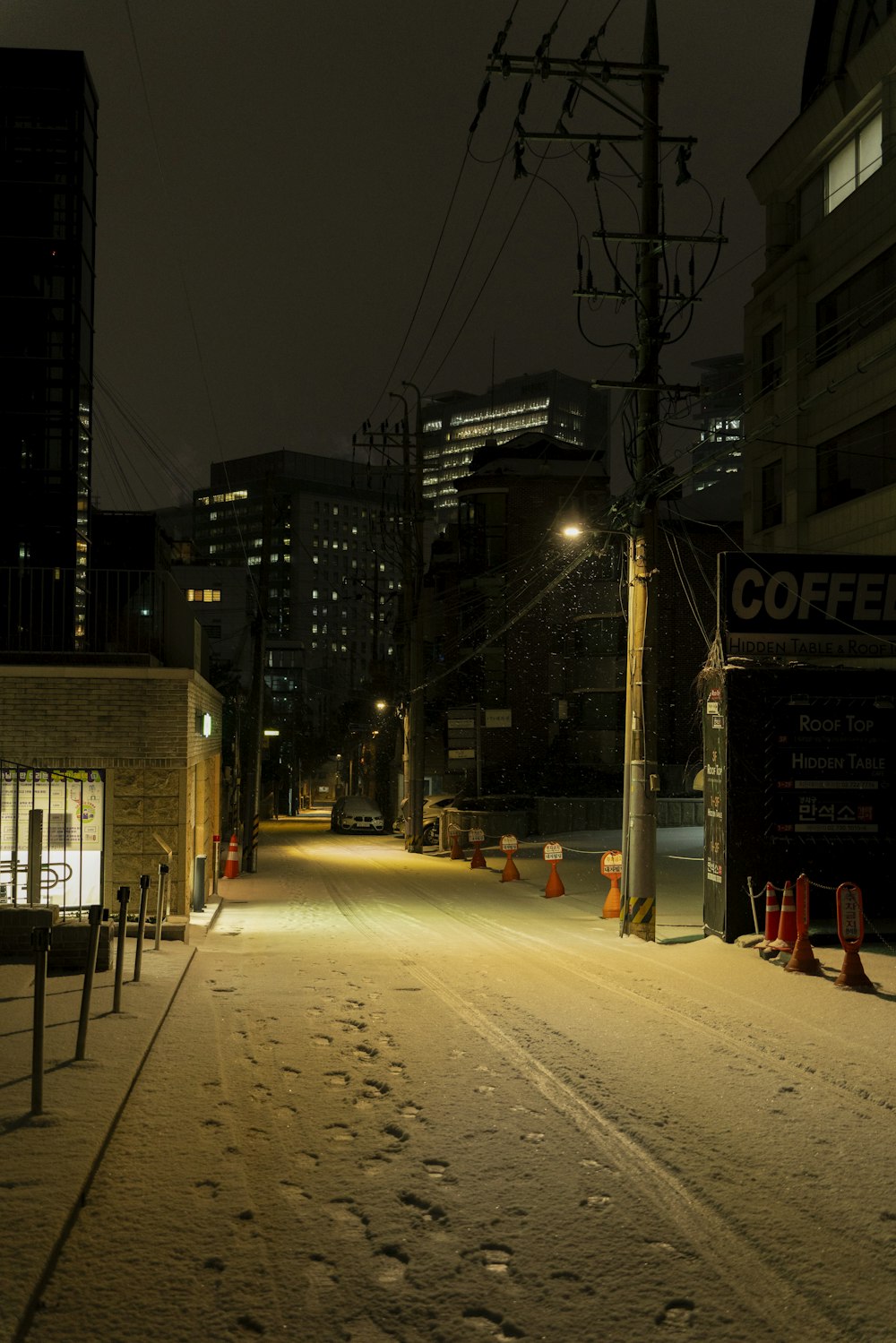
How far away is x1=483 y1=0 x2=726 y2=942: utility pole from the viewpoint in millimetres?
16031

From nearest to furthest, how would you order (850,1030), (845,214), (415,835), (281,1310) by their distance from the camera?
(281,1310)
(850,1030)
(845,214)
(415,835)

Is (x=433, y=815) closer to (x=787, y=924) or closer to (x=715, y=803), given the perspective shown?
(x=715, y=803)

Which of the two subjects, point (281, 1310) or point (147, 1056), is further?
point (147, 1056)

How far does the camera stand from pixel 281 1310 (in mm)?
4457

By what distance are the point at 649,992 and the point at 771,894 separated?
3114mm

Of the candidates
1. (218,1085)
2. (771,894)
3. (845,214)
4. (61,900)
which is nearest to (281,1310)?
(218,1085)

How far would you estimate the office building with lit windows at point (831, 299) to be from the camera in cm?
2706

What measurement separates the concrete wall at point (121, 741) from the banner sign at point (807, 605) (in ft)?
24.4

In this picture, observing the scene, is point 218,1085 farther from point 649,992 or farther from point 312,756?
point 312,756

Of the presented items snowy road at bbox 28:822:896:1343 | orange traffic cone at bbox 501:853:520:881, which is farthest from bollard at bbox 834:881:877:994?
orange traffic cone at bbox 501:853:520:881

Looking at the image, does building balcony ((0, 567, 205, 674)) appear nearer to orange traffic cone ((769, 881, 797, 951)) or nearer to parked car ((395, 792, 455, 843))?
orange traffic cone ((769, 881, 797, 951))

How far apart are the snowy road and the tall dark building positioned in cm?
2849

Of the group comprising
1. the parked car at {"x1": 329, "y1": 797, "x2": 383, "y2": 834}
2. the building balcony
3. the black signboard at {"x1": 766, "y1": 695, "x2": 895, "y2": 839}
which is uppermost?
the building balcony

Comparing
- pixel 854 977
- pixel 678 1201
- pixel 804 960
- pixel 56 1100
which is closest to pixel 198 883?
pixel 804 960
